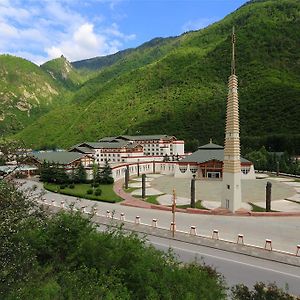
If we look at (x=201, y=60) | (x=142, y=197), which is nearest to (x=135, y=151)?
(x=142, y=197)

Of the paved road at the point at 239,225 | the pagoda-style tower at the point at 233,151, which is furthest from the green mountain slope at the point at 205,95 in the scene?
the paved road at the point at 239,225

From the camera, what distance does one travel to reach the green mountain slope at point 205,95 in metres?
106

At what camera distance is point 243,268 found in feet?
59.9

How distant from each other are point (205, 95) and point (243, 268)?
108 meters

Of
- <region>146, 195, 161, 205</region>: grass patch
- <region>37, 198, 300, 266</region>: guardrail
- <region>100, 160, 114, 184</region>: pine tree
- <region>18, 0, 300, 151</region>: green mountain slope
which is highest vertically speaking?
<region>18, 0, 300, 151</region>: green mountain slope

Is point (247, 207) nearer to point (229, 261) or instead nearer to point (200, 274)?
point (229, 261)

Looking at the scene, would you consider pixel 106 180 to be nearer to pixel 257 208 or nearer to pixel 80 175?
pixel 80 175

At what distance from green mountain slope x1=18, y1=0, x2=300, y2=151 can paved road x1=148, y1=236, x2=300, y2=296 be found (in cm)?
7194

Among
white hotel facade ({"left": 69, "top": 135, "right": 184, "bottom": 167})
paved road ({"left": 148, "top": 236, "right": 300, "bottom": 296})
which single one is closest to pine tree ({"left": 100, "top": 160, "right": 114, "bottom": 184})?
white hotel facade ({"left": 69, "top": 135, "right": 184, "bottom": 167})

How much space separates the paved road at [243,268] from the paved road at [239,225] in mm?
3092

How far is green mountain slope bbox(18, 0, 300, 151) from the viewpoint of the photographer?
346 feet

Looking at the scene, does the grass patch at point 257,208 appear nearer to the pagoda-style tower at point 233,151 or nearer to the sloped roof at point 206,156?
the pagoda-style tower at point 233,151

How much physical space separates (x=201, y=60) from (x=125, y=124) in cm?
4797

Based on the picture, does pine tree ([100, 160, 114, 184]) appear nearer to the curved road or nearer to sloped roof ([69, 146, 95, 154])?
the curved road
